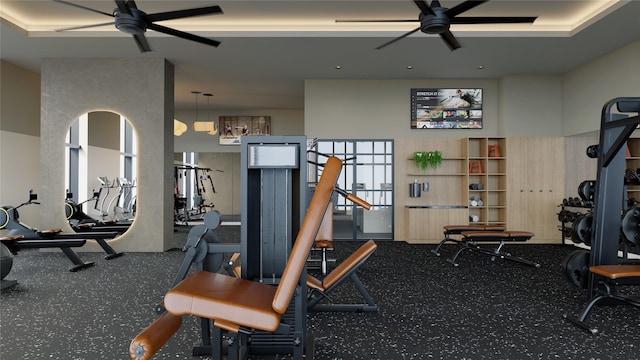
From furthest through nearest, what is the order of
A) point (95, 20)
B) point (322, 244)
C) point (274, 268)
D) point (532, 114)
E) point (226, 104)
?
point (226, 104) → point (532, 114) → point (95, 20) → point (322, 244) → point (274, 268)

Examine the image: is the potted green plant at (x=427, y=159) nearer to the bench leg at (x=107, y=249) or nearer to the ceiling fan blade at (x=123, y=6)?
the bench leg at (x=107, y=249)

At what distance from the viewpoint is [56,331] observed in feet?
10.4

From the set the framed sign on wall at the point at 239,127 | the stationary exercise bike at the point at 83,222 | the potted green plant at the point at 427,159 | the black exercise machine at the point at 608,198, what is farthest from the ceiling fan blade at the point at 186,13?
the framed sign on wall at the point at 239,127

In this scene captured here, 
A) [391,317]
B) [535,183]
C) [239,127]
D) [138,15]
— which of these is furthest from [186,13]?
[239,127]

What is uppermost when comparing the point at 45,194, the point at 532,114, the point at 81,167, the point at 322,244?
the point at 532,114

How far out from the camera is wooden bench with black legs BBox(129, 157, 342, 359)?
1.73m

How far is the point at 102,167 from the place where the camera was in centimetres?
714

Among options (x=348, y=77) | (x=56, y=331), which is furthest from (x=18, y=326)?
(x=348, y=77)

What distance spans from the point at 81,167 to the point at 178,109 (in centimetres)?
554

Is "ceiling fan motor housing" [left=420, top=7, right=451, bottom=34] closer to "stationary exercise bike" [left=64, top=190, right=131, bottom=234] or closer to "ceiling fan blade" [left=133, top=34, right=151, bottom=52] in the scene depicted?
"ceiling fan blade" [left=133, top=34, right=151, bottom=52]

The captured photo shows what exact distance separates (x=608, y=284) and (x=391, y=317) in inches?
76.6

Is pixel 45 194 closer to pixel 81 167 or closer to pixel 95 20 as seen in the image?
pixel 81 167

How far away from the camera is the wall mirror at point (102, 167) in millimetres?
6930

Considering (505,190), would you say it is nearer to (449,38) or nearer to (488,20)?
(449,38)
